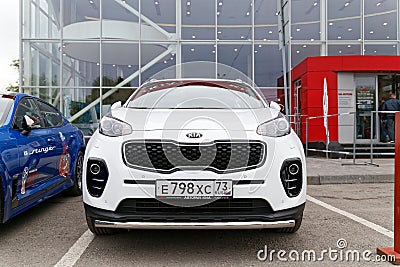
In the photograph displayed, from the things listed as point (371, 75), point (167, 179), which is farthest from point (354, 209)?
point (371, 75)

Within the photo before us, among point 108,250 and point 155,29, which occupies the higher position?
point 155,29

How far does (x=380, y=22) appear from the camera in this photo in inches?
698

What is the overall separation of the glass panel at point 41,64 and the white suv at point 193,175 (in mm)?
14509

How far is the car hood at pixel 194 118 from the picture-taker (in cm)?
325

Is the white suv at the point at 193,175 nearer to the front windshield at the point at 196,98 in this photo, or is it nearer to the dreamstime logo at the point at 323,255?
the dreamstime logo at the point at 323,255

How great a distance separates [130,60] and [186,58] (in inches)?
91.7

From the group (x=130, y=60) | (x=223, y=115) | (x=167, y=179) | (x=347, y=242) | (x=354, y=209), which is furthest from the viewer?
(x=130, y=60)

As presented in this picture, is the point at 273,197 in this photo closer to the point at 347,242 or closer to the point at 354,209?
the point at 347,242

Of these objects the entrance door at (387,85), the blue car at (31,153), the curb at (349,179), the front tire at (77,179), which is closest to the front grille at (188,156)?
the blue car at (31,153)

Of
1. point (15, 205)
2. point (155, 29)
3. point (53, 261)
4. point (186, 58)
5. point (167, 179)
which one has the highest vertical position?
point (155, 29)

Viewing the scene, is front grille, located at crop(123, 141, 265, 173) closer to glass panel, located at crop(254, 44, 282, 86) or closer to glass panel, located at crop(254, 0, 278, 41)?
glass panel, located at crop(254, 44, 282, 86)

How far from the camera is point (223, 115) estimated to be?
11.4 feet

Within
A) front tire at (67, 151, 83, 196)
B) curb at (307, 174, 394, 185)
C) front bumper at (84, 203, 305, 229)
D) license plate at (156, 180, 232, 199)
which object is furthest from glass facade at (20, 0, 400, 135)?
license plate at (156, 180, 232, 199)

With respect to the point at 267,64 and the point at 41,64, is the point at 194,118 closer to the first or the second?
the point at 267,64
